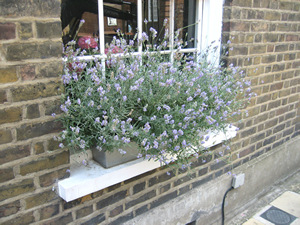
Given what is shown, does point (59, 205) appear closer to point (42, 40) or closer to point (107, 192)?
point (107, 192)

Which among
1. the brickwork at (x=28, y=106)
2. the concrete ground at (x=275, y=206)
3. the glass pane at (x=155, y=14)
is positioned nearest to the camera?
the brickwork at (x=28, y=106)

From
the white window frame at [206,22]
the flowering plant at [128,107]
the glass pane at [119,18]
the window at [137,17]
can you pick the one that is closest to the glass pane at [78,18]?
the window at [137,17]

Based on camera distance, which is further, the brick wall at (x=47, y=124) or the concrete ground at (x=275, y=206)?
the concrete ground at (x=275, y=206)

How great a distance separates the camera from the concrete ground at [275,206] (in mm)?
3189

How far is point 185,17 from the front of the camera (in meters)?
2.53

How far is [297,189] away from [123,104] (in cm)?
324

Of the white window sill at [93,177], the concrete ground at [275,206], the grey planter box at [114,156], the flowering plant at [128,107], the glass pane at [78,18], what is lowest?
the concrete ground at [275,206]

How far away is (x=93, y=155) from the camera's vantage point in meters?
→ 2.01

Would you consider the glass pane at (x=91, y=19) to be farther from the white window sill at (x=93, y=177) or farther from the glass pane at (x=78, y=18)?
the white window sill at (x=93, y=177)

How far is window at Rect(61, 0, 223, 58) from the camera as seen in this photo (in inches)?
74.9

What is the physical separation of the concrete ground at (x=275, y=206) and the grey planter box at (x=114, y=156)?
1873 mm

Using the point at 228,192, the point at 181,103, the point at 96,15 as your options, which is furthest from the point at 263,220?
the point at 96,15

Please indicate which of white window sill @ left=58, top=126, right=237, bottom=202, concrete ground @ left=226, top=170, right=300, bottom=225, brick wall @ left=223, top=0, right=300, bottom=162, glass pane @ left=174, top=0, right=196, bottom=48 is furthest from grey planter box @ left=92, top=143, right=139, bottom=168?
concrete ground @ left=226, top=170, right=300, bottom=225

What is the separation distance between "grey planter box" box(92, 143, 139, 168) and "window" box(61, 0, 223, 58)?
697mm
